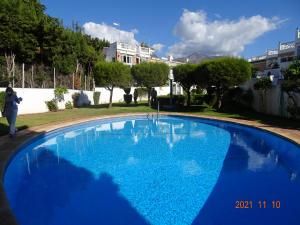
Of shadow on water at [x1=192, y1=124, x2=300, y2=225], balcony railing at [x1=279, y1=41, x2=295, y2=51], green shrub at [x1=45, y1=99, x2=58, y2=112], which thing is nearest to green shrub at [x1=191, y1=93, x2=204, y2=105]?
green shrub at [x1=45, y1=99, x2=58, y2=112]

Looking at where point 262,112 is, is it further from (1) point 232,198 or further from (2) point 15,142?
(2) point 15,142

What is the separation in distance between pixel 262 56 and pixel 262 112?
3911 cm

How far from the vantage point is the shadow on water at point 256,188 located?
4656 millimetres

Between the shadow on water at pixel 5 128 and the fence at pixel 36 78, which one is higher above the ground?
the fence at pixel 36 78

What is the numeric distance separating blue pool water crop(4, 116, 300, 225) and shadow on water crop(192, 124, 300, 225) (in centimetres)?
2

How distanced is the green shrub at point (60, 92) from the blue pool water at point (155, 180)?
30.4ft

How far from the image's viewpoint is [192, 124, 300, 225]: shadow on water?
4656mm

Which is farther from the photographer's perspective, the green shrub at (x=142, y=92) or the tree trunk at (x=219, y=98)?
the green shrub at (x=142, y=92)

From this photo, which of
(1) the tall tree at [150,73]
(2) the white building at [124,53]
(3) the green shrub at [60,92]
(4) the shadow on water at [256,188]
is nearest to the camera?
(4) the shadow on water at [256,188]

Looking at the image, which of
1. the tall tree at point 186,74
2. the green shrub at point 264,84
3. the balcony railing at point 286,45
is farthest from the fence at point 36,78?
the balcony railing at point 286,45

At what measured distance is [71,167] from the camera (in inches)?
314

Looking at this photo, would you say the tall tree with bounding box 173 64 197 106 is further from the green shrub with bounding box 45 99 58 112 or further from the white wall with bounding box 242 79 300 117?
the green shrub with bounding box 45 99 58 112

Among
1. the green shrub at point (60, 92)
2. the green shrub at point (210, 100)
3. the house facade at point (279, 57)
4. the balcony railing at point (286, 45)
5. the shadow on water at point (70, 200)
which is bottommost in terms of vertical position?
the shadow on water at point (70, 200)

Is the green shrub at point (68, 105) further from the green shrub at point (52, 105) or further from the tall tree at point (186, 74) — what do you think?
the tall tree at point (186, 74)
